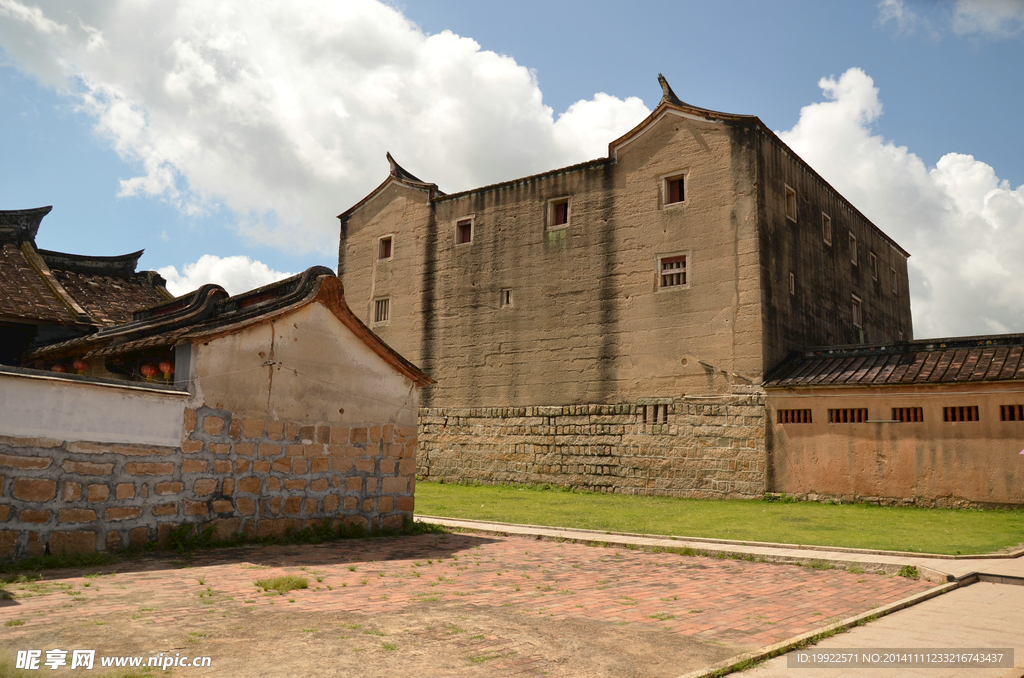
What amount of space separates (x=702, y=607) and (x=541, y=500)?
12895mm

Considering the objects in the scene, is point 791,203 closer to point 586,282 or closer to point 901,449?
point 586,282

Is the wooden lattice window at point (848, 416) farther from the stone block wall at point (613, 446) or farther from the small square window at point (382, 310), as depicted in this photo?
the small square window at point (382, 310)

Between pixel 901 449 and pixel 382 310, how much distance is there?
18.5m

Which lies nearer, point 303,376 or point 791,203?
point 303,376

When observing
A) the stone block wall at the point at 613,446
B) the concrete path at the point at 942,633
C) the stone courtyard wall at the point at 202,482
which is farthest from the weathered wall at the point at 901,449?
the stone courtyard wall at the point at 202,482

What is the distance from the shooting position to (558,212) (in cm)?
2447

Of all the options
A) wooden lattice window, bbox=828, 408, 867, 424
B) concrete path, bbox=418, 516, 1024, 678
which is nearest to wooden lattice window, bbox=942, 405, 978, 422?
wooden lattice window, bbox=828, 408, 867, 424

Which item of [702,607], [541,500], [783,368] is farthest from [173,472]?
[783,368]

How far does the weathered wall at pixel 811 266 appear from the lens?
66.7ft

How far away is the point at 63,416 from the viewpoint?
7.97 m

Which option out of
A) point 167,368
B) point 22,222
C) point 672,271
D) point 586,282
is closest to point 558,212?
point 586,282

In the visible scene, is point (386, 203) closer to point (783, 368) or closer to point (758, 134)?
point (758, 134)

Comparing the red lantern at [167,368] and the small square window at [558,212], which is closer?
the red lantern at [167,368]

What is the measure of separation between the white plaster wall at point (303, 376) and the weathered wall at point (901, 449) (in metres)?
11.4
